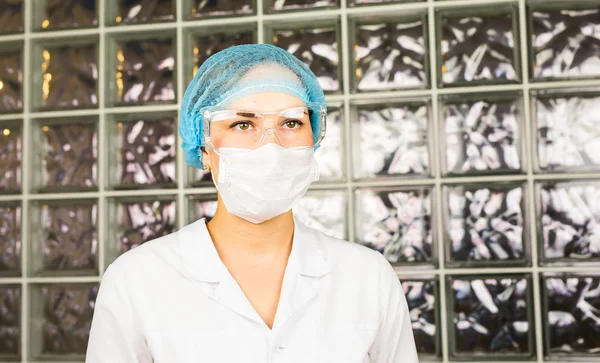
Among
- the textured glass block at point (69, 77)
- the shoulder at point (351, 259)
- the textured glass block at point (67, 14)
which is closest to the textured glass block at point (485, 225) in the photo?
the shoulder at point (351, 259)

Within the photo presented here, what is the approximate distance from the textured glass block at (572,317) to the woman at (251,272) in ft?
2.55

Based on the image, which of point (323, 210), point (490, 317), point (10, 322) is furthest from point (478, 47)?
point (10, 322)

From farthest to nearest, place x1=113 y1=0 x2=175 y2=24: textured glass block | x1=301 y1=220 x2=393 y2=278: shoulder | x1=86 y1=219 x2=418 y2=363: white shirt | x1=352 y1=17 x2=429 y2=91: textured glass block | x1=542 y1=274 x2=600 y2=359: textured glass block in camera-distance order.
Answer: x1=113 y1=0 x2=175 y2=24: textured glass block < x1=352 y1=17 x2=429 y2=91: textured glass block < x1=542 y1=274 x2=600 y2=359: textured glass block < x1=301 y1=220 x2=393 y2=278: shoulder < x1=86 y1=219 x2=418 y2=363: white shirt

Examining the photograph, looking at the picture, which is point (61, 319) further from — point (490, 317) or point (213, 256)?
point (490, 317)

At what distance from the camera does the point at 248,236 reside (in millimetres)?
1195

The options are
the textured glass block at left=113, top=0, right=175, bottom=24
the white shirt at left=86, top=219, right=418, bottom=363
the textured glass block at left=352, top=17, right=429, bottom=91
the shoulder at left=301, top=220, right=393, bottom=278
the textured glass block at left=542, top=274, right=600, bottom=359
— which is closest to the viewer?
the white shirt at left=86, top=219, right=418, bottom=363

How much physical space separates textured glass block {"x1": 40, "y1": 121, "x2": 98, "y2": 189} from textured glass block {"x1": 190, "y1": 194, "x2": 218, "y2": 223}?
344mm

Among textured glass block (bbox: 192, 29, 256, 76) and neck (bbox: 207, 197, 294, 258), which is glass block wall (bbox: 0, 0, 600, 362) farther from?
neck (bbox: 207, 197, 294, 258)

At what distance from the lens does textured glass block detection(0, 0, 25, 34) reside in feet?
6.79

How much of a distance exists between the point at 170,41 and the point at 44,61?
457 mm

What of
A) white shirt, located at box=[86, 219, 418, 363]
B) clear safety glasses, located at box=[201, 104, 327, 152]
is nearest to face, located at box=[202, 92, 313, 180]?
clear safety glasses, located at box=[201, 104, 327, 152]

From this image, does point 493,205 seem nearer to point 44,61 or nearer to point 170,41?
point 170,41

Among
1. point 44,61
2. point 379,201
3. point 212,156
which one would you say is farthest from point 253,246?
point 44,61

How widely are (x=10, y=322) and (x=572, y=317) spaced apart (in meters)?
1.82
